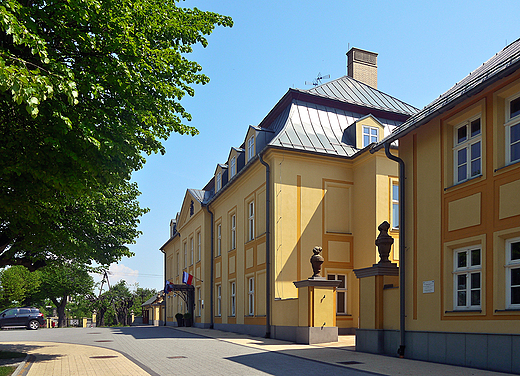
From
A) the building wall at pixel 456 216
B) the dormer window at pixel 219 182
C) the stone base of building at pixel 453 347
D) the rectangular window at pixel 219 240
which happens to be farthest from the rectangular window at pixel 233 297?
the building wall at pixel 456 216

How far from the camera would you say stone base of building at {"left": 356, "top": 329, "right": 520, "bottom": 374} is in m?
9.64

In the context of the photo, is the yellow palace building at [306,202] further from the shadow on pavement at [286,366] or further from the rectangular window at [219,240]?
the shadow on pavement at [286,366]

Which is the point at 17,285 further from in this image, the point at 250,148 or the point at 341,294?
the point at 341,294

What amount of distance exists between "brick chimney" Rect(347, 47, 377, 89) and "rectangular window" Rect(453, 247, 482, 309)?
62.1 ft

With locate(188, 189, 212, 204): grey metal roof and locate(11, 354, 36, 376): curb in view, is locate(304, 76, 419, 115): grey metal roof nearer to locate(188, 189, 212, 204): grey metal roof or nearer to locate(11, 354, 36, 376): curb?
locate(188, 189, 212, 204): grey metal roof

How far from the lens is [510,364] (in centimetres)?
950

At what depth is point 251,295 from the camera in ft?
78.5

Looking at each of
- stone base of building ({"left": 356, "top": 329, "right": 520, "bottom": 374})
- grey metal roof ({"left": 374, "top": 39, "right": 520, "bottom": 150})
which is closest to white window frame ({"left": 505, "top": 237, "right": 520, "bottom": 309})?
stone base of building ({"left": 356, "top": 329, "right": 520, "bottom": 374})

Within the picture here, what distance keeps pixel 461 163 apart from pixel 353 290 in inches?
403

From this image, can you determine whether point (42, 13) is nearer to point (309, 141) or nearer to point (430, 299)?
point (430, 299)

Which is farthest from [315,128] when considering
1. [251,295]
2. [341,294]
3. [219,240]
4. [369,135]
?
[219,240]

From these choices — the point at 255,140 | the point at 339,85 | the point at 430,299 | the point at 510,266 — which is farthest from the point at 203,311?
the point at 510,266

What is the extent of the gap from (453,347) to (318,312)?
20.3 ft

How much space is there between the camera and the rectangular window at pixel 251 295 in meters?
23.5
